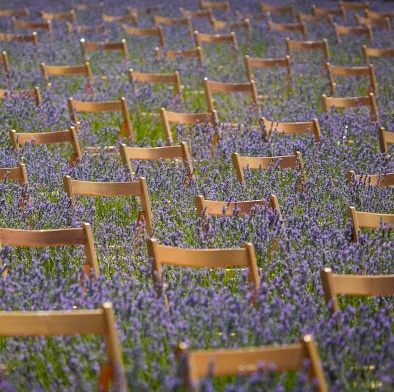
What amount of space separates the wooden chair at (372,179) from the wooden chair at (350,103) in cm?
181

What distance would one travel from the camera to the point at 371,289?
114 inches

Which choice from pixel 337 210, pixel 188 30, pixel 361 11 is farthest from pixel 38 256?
pixel 361 11

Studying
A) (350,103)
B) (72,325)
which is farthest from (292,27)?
(72,325)

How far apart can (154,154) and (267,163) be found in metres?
0.70

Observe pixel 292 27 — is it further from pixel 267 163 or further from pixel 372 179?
pixel 372 179

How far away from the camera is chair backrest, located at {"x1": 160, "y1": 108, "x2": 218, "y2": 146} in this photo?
19.2 ft

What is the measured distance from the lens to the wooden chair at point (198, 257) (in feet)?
10.1

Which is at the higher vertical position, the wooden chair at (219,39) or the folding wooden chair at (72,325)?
the wooden chair at (219,39)

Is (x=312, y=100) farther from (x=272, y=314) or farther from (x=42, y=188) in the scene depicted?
(x=272, y=314)

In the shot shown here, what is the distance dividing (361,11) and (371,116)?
717cm

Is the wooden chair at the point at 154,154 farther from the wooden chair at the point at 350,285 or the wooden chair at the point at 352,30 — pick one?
the wooden chair at the point at 352,30

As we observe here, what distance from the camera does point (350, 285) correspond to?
2.87m

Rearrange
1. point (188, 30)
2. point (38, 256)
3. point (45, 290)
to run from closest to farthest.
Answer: point (45, 290), point (38, 256), point (188, 30)

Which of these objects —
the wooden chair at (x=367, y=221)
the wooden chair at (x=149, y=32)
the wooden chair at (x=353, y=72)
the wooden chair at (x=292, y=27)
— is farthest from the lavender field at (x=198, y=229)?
the wooden chair at (x=292, y=27)
